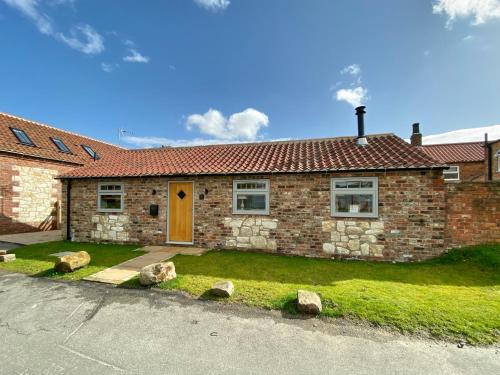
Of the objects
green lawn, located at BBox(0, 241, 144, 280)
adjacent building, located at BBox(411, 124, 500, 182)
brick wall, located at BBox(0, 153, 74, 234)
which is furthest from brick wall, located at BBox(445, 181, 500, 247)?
brick wall, located at BBox(0, 153, 74, 234)

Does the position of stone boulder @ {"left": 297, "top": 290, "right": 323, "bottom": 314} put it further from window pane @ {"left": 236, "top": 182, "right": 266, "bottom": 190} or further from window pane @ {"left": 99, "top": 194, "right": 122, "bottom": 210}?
window pane @ {"left": 99, "top": 194, "right": 122, "bottom": 210}

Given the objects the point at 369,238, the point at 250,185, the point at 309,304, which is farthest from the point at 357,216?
the point at 309,304

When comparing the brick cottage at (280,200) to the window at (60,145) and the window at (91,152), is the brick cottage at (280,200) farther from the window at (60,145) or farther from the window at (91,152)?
the window at (91,152)

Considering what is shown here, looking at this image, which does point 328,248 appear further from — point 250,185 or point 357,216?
point 250,185

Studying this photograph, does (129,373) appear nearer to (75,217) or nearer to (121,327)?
(121,327)

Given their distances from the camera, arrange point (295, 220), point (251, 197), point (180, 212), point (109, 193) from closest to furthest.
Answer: point (295, 220) → point (251, 197) → point (180, 212) → point (109, 193)

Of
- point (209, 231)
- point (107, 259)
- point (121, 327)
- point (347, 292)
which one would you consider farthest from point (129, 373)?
point (209, 231)

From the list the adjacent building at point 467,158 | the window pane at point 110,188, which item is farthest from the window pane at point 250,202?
the adjacent building at point 467,158

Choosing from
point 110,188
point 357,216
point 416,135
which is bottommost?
point 357,216

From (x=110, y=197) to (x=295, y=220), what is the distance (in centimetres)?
770

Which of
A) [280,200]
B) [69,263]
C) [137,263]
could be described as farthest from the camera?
[280,200]

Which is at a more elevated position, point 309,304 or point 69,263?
point 69,263

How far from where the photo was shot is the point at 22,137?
15227 millimetres

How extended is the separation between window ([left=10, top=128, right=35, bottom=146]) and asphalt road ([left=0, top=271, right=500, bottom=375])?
14198 millimetres
